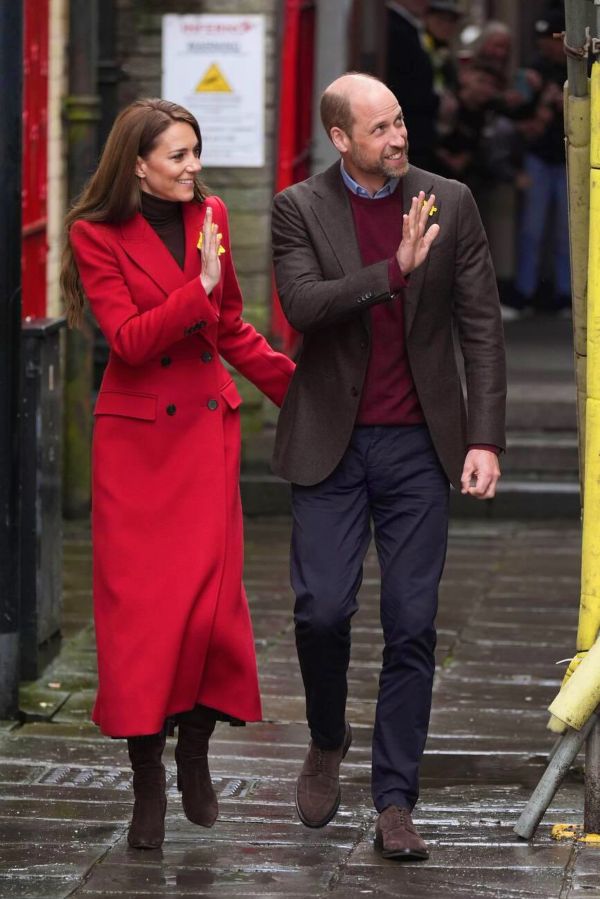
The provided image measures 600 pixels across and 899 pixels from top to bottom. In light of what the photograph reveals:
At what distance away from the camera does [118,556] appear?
207 inches

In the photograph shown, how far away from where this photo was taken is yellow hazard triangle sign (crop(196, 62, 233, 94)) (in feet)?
36.1

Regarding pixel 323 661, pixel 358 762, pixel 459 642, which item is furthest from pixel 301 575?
pixel 459 642

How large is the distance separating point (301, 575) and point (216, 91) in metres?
6.13

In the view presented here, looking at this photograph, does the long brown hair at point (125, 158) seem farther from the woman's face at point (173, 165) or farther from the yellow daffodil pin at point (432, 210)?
the yellow daffodil pin at point (432, 210)

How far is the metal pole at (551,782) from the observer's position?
5.28m

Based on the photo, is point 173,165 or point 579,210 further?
point 579,210

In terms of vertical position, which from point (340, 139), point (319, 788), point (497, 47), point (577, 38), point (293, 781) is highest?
point (577, 38)

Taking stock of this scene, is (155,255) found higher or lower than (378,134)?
lower

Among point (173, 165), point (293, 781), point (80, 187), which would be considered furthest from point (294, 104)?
Answer: point (173, 165)

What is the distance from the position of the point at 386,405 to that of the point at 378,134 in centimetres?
70

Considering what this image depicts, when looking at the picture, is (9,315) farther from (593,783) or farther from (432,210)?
(593,783)

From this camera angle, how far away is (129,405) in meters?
5.26

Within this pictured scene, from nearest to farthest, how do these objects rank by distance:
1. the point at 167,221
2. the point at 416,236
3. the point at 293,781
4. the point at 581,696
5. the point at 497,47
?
the point at 416,236, the point at 581,696, the point at 167,221, the point at 293,781, the point at 497,47

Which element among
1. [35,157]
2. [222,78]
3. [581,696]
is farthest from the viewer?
[222,78]
